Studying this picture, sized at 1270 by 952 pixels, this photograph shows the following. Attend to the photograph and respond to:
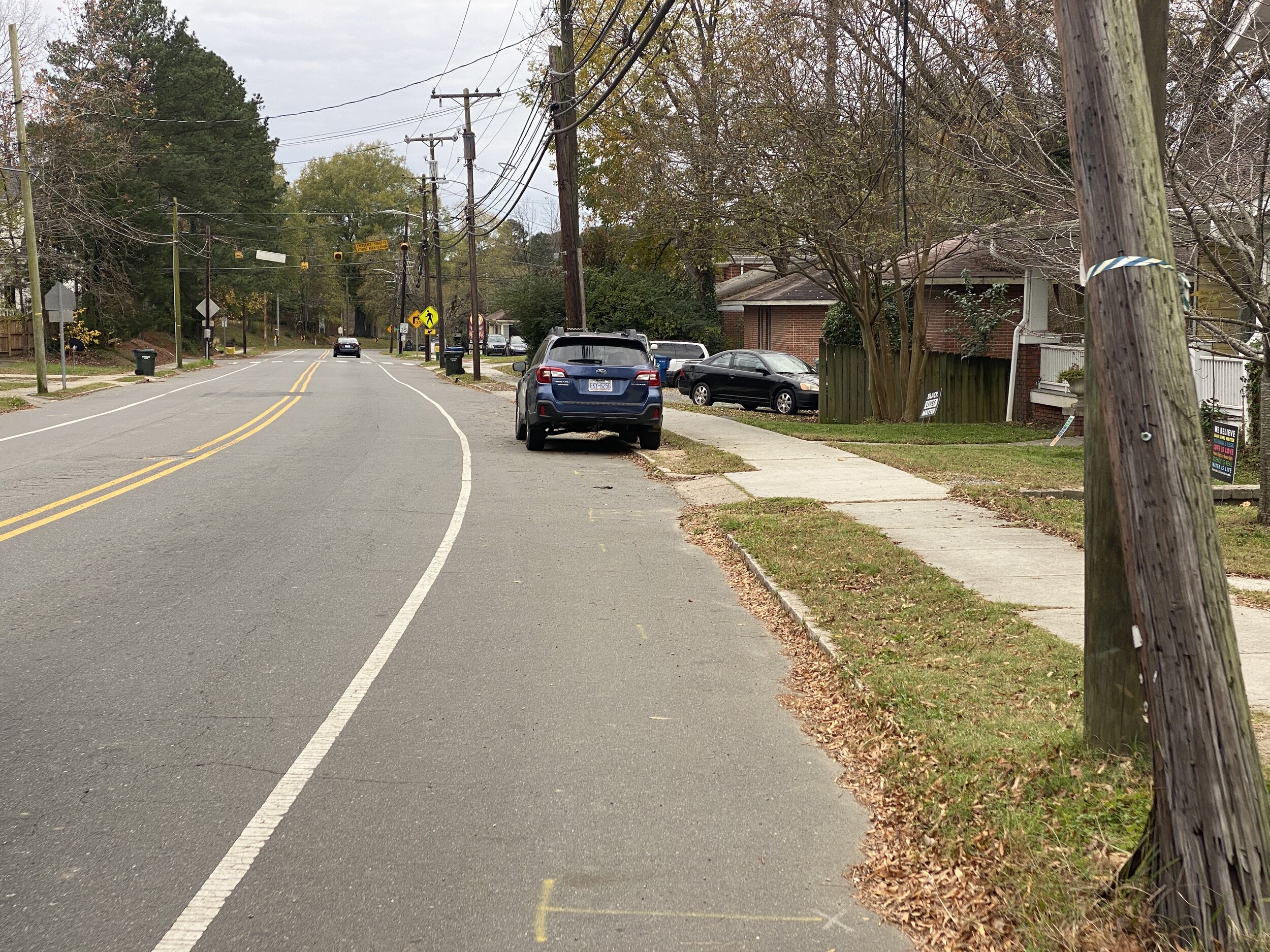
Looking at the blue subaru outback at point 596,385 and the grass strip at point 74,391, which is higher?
the blue subaru outback at point 596,385

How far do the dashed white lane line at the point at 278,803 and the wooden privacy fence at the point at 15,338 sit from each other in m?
55.1

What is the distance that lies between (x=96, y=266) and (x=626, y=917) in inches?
2407

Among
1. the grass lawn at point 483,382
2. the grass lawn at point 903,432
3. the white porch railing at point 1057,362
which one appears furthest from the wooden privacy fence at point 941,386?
the grass lawn at point 483,382

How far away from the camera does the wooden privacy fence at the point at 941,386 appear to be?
25328 millimetres

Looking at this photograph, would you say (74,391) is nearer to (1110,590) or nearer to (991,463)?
(991,463)

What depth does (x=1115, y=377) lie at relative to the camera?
3785 mm

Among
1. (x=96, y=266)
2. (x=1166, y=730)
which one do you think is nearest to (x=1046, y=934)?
(x=1166, y=730)

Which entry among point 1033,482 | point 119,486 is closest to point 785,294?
point 1033,482

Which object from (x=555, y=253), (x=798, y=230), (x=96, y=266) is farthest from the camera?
(x=555, y=253)

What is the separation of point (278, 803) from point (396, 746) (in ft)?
2.52

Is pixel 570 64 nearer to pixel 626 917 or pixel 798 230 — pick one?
pixel 798 230

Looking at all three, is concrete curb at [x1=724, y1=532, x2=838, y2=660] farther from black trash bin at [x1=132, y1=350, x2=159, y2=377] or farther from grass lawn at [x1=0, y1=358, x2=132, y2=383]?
black trash bin at [x1=132, y1=350, x2=159, y2=377]

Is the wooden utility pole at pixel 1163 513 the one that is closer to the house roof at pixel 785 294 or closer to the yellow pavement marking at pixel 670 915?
the yellow pavement marking at pixel 670 915

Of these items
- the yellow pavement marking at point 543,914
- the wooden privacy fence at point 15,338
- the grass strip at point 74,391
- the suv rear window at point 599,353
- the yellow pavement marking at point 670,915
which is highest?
the wooden privacy fence at point 15,338
